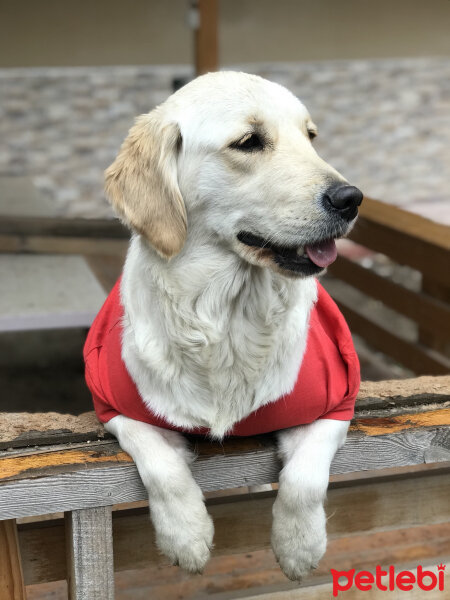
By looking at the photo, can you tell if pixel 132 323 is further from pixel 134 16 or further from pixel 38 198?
pixel 38 198

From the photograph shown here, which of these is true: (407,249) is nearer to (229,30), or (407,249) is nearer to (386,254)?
(386,254)

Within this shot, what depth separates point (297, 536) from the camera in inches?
67.8

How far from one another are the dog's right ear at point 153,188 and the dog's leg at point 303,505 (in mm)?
525

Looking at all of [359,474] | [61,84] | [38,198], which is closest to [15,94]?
[61,84]

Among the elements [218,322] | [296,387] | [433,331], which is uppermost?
[218,322]

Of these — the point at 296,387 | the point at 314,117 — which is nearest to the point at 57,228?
the point at 296,387

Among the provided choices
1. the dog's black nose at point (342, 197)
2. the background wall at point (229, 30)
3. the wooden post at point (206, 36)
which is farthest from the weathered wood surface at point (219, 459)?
the background wall at point (229, 30)

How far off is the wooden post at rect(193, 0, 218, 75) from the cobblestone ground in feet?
5.58

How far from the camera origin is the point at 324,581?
85.9 inches

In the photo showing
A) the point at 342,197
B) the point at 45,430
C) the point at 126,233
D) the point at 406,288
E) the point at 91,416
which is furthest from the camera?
the point at 126,233

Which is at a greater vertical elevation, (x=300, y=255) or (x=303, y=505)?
(x=300, y=255)

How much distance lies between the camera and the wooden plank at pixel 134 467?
1.72 metres

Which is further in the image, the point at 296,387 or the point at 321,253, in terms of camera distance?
the point at 296,387

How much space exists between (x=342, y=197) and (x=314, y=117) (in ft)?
19.2
